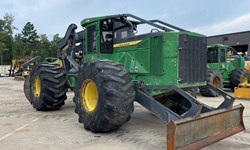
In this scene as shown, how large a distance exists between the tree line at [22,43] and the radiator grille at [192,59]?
5979 centimetres

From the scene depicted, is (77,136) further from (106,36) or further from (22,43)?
(22,43)

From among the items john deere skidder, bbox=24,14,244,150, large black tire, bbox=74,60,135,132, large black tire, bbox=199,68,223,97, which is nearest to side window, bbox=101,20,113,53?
john deere skidder, bbox=24,14,244,150

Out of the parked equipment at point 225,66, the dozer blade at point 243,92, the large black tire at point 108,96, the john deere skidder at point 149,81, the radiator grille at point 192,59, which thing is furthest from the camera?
the parked equipment at point 225,66

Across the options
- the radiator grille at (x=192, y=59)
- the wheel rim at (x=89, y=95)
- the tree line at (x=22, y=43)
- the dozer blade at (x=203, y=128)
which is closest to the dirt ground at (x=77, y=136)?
the dozer blade at (x=203, y=128)

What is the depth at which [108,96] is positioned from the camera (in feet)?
19.4

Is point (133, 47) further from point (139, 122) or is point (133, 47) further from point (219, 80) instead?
point (219, 80)

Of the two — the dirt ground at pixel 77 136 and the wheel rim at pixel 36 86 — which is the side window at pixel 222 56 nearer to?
the dirt ground at pixel 77 136

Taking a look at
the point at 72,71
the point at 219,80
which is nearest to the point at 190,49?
the point at 72,71

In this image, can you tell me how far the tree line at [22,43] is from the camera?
222 ft

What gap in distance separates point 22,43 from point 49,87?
6870 centimetres

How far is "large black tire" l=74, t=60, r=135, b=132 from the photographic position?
5.87 meters

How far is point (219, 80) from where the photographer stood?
1375 cm

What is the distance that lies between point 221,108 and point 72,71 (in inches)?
172

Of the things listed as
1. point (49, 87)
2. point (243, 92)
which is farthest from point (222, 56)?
point (49, 87)
